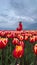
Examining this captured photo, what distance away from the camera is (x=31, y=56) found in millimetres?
5402

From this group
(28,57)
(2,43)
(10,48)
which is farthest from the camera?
(10,48)

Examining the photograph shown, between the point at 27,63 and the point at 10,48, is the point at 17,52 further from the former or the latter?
the point at 10,48

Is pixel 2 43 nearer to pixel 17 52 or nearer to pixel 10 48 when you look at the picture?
pixel 17 52

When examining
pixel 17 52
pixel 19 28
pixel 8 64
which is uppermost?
pixel 19 28

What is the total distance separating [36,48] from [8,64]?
1.46 meters

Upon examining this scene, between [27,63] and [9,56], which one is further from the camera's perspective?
[9,56]

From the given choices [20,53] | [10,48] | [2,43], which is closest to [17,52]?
[20,53]

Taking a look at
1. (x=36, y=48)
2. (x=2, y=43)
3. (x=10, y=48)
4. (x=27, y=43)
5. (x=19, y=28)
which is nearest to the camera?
(x=36, y=48)

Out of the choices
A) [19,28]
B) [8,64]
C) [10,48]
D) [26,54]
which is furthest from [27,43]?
[19,28]

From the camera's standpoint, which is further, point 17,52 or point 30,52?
point 30,52

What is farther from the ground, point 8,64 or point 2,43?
point 2,43

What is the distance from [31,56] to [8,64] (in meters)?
0.62

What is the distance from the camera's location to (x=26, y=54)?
216 inches

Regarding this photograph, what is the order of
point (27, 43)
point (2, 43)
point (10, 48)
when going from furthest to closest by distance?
point (27, 43) < point (10, 48) < point (2, 43)
